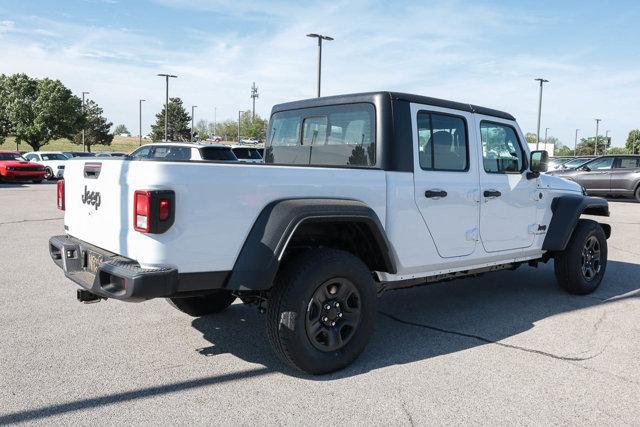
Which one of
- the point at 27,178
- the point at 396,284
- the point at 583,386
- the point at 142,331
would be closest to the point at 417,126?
the point at 396,284

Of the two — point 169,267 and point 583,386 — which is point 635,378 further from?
point 169,267

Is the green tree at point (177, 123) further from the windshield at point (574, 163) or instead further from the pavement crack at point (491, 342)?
the pavement crack at point (491, 342)

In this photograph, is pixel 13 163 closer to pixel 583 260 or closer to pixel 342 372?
pixel 583 260

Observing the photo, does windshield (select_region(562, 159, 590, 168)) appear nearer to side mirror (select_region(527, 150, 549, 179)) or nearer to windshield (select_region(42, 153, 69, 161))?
side mirror (select_region(527, 150, 549, 179))

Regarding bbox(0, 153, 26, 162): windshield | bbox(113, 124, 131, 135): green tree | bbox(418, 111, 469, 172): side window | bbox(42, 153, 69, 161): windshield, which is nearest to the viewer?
bbox(418, 111, 469, 172): side window

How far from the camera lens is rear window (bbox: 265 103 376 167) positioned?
432 cm

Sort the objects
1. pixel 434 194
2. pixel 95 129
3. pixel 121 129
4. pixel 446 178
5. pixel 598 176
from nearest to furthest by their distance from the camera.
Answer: pixel 434 194 < pixel 446 178 < pixel 598 176 < pixel 95 129 < pixel 121 129

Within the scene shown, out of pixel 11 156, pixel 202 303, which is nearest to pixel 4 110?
pixel 11 156

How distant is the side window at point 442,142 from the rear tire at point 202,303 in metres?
2.06

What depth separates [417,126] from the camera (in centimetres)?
434

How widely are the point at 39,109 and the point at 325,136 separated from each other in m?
56.1

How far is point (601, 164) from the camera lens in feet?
63.3

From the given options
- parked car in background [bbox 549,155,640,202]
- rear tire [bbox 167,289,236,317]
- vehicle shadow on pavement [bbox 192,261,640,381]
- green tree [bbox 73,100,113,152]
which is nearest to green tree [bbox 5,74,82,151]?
green tree [bbox 73,100,113,152]

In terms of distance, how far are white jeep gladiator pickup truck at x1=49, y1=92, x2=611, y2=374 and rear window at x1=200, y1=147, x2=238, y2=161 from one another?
7988 millimetres
